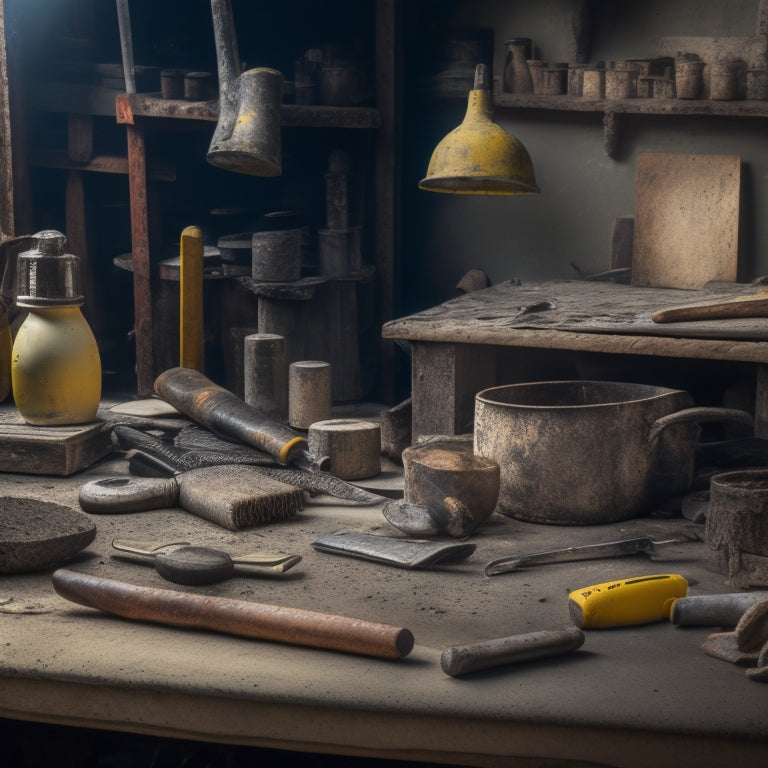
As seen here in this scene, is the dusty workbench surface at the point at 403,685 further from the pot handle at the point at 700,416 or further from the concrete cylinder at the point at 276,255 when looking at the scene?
the concrete cylinder at the point at 276,255

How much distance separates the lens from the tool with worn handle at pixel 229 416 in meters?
3.18

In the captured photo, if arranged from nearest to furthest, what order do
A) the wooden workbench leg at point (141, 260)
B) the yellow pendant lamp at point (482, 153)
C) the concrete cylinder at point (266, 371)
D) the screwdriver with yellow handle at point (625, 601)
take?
the screwdriver with yellow handle at point (625, 601), the yellow pendant lamp at point (482, 153), the concrete cylinder at point (266, 371), the wooden workbench leg at point (141, 260)

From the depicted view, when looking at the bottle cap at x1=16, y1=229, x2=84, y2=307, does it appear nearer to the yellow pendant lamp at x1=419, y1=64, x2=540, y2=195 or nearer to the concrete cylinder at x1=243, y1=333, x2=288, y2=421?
the concrete cylinder at x1=243, y1=333, x2=288, y2=421

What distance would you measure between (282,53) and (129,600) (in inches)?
121

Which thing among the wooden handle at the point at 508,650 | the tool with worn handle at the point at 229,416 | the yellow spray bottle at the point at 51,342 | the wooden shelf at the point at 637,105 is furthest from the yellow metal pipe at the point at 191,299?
the wooden handle at the point at 508,650

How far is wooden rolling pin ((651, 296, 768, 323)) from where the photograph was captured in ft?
10.4

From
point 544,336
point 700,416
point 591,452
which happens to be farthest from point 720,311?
point 591,452

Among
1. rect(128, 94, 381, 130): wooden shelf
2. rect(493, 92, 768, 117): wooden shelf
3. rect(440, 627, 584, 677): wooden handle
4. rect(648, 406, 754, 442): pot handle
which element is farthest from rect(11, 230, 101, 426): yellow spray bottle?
rect(493, 92, 768, 117): wooden shelf

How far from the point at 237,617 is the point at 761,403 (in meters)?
1.54

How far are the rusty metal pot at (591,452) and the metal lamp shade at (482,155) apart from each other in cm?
90

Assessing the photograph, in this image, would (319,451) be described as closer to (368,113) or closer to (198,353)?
(198,353)

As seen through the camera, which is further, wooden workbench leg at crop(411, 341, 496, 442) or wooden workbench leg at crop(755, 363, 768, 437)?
wooden workbench leg at crop(411, 341, 496, 442)

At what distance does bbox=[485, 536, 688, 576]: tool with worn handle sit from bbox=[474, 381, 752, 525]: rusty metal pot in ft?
0.60

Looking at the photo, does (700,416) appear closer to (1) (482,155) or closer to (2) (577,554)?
(2) (577,554)
